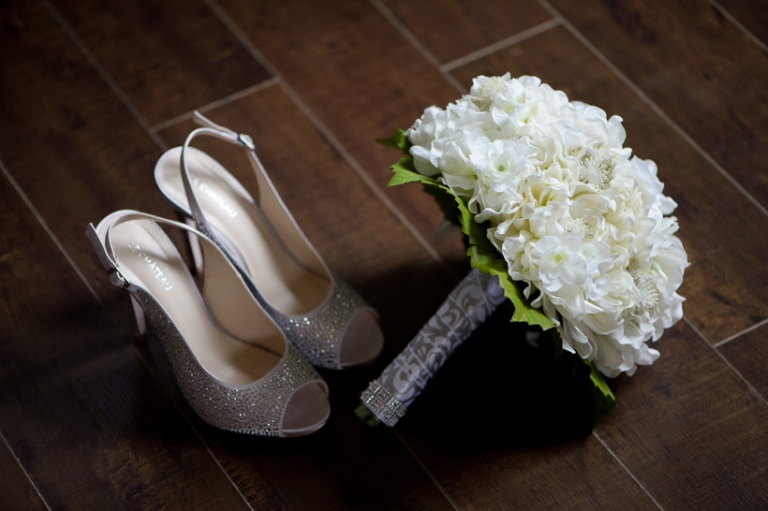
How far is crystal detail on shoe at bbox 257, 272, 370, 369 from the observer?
3.68ft

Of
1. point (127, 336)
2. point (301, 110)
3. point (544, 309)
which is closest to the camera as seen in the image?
point (544, 309)

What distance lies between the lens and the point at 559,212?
0.89 metres

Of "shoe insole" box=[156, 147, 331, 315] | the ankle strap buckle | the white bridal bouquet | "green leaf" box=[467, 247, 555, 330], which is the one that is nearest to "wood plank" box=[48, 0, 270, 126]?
"shoe insole" box=[156, 147, 331, 315]

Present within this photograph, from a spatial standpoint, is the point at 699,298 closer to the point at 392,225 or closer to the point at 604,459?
the point at 604,459

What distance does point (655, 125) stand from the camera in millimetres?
1497

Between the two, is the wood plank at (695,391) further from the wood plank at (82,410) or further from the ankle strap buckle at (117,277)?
the ankle strap buckle at (117,277)

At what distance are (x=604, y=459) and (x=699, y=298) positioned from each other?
0.33 m

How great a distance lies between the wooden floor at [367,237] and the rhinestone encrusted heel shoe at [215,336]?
0.19 ft

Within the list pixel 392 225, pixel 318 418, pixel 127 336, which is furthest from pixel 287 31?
pixel 318 418

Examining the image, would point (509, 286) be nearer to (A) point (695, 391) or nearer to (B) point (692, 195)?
(A) point (695, 391)

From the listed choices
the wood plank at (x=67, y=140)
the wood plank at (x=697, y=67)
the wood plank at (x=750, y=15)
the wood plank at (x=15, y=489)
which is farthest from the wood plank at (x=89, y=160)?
the wood plank at (x=750, y=15)

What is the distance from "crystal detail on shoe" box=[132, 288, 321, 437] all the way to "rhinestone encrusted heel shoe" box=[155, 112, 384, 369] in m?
0.07

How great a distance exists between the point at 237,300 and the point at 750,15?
122 cm

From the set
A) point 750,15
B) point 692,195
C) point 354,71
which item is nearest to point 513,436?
point 692,195
